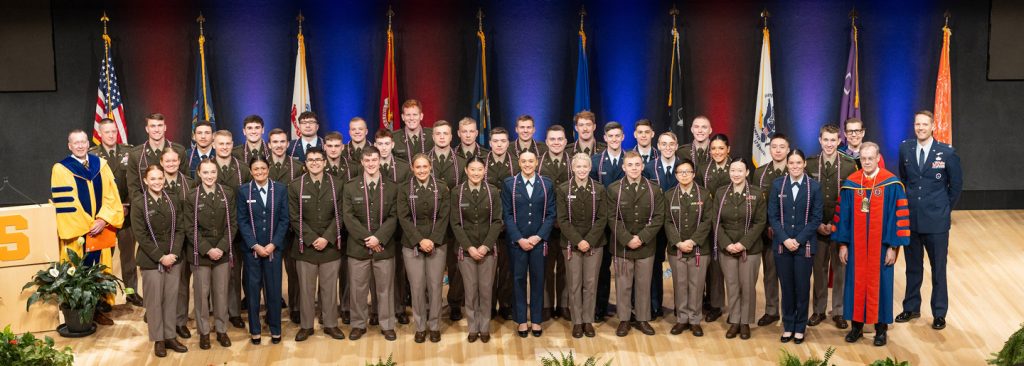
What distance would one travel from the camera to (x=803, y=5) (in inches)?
391

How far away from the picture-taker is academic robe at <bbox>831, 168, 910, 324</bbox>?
22.5ft

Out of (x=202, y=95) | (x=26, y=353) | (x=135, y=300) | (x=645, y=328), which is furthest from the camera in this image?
(x=202, y=95)

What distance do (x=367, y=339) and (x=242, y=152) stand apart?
1.57m

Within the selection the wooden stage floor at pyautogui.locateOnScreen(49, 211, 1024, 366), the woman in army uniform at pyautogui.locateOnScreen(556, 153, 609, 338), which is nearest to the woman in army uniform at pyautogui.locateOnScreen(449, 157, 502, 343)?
the wooden stage floor at pyautogui.locateOnScreen(49, 211, 1024, 366)

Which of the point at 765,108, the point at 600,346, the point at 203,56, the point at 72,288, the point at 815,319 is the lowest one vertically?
the point at 600,346

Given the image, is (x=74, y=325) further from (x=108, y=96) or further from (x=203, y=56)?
(x=203, y=56)

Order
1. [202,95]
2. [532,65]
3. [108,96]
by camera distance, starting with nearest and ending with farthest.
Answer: [108,96] < [202,95] < [532,65]

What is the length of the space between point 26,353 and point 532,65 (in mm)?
5250

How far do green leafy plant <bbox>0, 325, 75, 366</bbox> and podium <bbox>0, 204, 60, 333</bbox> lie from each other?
1.34 meters

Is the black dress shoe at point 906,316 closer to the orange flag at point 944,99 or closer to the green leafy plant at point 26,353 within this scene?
the orange flag at point 944,99

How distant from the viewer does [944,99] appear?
9656 millimetres

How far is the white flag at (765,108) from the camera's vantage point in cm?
967

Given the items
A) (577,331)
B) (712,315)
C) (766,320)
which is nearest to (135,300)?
(577,331)

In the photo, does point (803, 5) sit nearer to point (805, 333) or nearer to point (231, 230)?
point (805, 333)
